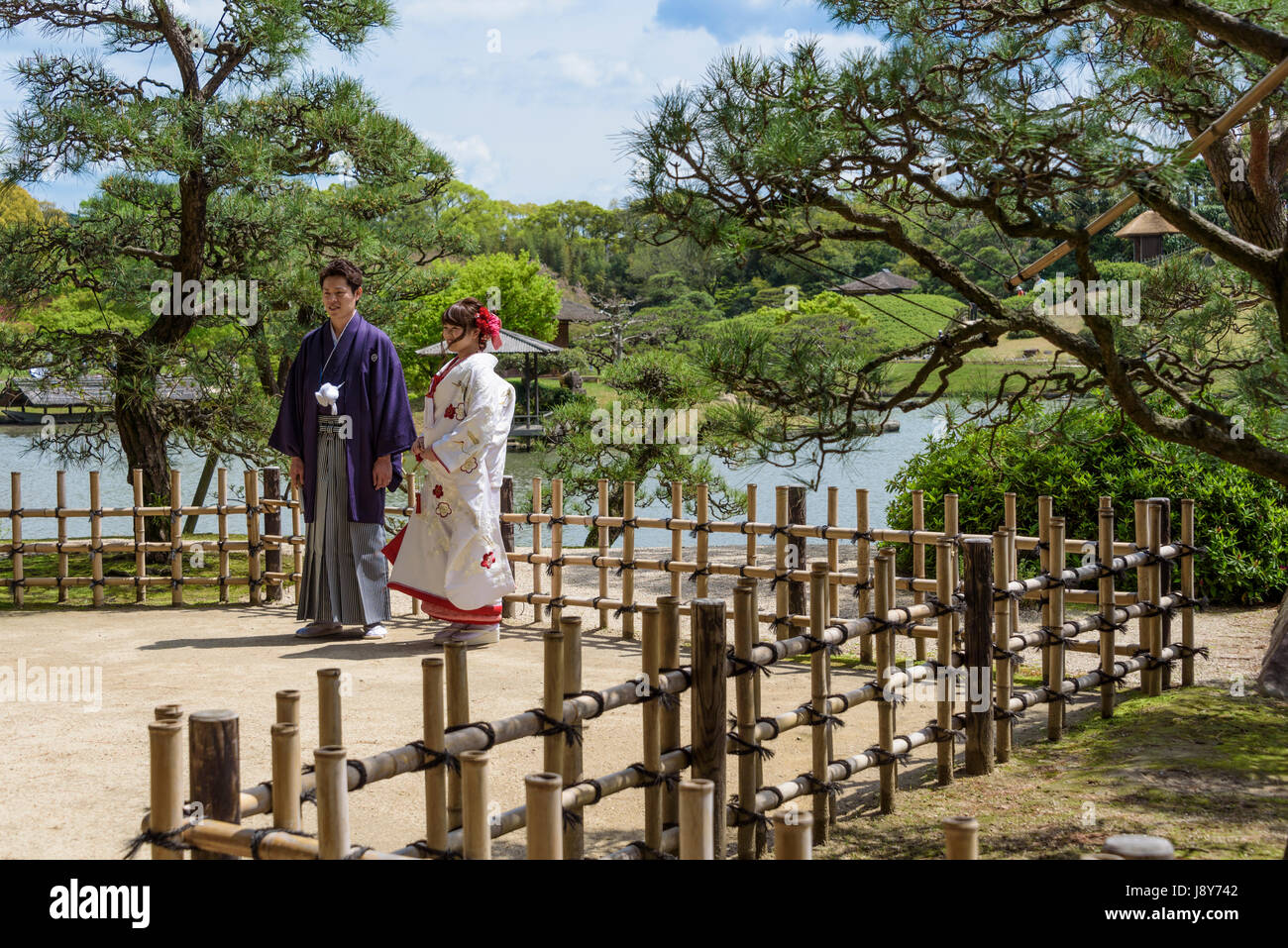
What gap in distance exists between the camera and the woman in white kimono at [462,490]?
18.5 feet

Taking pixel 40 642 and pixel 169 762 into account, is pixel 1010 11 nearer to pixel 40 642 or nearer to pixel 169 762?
pixel 169 762

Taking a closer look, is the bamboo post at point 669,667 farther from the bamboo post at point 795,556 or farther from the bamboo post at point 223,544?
the bamboo post at point 223,544

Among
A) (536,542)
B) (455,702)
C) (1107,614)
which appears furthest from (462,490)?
(455,702)

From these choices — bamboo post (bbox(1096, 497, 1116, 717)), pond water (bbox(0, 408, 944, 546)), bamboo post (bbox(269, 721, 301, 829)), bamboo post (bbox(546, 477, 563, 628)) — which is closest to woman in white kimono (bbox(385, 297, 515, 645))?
bamboo post (bbox(546, 477, 563, 628))

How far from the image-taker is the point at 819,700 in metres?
3.59

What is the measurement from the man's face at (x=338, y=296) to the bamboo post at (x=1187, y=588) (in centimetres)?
429

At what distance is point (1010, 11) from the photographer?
410 cm

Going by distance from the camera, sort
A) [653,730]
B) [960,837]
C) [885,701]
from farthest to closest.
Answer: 1. [885,701]
2. [653,730]
3. [960,837]

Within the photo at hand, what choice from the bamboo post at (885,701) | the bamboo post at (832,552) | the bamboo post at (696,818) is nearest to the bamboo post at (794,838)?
the bamboo post at (696,818)

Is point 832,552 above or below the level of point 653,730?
above

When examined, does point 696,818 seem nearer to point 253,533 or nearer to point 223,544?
point 253,533

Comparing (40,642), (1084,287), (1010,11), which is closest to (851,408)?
(1084,287)

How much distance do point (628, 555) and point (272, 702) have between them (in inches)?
93.4

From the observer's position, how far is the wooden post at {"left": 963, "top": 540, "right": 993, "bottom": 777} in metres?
4.12
